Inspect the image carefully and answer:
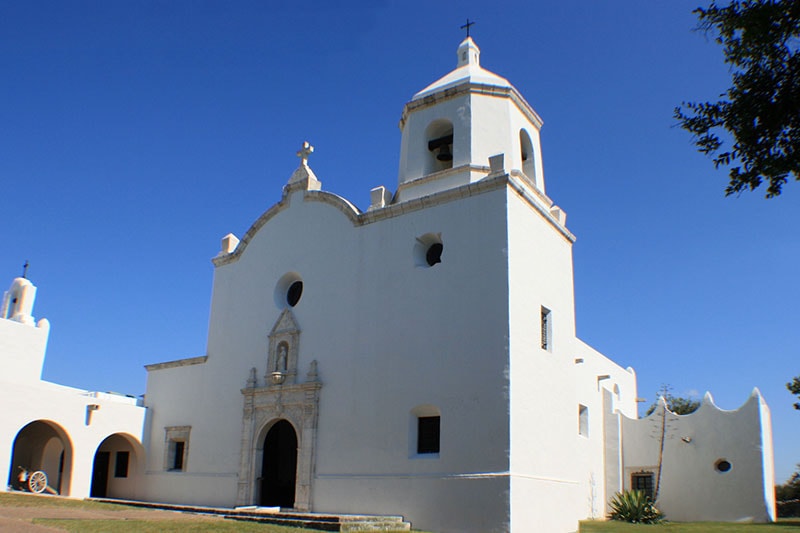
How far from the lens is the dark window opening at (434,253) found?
15.2 metres

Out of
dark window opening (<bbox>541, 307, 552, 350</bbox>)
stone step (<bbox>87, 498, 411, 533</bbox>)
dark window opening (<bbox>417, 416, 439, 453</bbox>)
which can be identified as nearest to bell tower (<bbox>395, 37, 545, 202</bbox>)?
dark window opening (<bbox>541, 307, 552, 350</bbox>)

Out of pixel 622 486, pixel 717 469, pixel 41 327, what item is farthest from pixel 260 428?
pixel 717 469

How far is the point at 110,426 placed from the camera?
18.8m

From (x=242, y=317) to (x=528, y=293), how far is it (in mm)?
8306

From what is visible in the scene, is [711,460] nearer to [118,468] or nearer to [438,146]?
[438,146]

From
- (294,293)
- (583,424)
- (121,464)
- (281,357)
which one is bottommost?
(121,464)

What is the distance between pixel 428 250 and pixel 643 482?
955cm

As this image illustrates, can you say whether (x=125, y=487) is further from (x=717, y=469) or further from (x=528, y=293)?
(x=717, y=469)

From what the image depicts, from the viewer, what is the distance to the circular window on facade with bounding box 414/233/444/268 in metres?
15.0

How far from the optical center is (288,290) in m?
18.0

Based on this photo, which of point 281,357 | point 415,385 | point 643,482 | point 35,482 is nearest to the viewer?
point 415,385

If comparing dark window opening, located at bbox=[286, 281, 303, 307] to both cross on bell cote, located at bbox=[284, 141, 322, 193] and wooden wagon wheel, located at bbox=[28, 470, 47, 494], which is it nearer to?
cross on bell cote, located at bbox=[284, 141, 322, 193]

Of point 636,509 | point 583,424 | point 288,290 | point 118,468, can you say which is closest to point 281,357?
point 288,290

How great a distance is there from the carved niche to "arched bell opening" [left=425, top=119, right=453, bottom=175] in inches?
204
